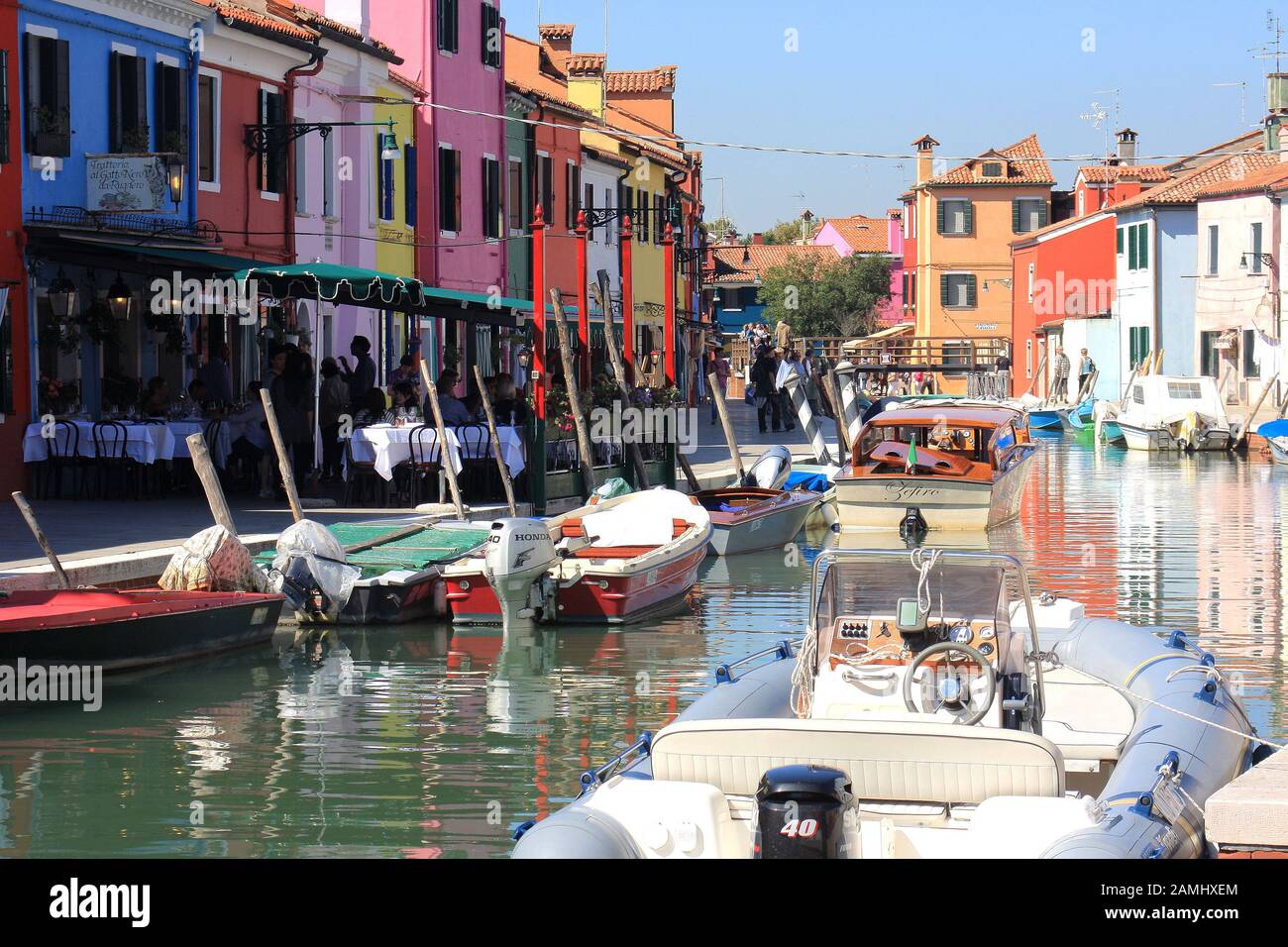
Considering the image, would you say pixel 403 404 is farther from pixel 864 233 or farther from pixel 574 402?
pixel 864 233

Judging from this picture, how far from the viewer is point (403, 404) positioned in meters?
24.3

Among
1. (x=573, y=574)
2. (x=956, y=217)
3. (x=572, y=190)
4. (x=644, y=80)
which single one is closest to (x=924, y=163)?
(x=956, y=217)

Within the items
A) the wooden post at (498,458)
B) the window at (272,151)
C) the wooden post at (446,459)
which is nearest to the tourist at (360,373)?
the wooden post at (498,458)

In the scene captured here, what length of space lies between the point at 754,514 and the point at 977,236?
59.5m

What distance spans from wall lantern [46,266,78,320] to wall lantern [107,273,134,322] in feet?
1.60

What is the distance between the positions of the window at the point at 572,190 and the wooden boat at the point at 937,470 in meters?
18.7

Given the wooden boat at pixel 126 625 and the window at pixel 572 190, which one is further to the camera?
the window at pixel 572 190

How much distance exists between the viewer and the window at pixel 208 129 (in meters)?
25.9

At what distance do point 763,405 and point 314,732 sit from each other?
34562mm

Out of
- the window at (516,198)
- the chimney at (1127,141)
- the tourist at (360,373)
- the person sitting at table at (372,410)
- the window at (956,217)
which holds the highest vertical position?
the chimney at (1127,141)

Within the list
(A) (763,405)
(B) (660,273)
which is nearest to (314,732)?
(A) (763,405)

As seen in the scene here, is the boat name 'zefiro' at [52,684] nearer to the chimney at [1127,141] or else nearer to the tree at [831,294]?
the chimney at [1127,141]

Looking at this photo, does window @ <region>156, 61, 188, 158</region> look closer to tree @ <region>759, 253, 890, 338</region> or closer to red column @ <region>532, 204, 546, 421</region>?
red column @ <region>532, 204, 546, 421</region>

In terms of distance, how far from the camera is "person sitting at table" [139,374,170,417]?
22328 mm
